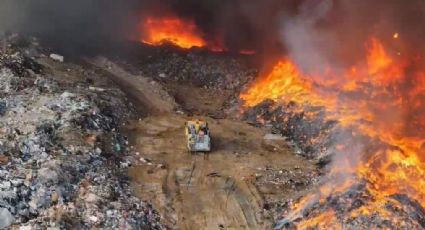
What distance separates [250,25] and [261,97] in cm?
764

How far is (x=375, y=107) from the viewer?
770 inches

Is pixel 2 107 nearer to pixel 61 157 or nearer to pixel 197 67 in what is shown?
pixel 61 157

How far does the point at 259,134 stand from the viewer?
20.1m

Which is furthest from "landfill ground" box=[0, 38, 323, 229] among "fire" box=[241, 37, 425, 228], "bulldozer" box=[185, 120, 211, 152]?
"fire" box=[241, 37, 425, 228]

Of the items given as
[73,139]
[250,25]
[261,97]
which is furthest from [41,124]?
[250,25]

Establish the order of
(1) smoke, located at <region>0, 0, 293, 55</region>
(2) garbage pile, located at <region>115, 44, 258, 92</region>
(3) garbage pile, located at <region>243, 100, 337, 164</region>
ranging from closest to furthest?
(3) garbage pile, located at <region>243, 100, 337, 164</region> → (2) garbage pile, located at <region>115, 44, 258, 92</region> → (1) smoke, located at <region>0, 0, 293, 55</region>

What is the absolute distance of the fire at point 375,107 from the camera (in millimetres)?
14758

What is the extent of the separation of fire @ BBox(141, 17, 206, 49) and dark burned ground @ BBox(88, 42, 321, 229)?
175 inches

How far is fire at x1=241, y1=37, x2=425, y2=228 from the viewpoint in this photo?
14758 mm

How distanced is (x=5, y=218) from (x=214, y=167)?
7167 mm

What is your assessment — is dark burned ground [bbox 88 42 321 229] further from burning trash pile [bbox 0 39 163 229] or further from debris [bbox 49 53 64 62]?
debris [bbox 49 53 64 62]

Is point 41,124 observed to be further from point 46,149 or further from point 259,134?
point 259,134

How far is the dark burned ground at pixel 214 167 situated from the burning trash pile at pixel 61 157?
805 mm

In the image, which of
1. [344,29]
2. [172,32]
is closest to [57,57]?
[172,32]
